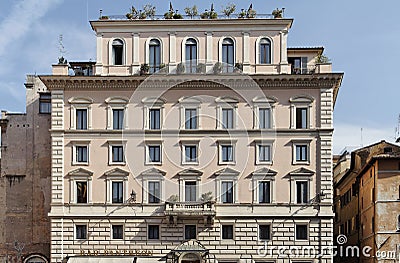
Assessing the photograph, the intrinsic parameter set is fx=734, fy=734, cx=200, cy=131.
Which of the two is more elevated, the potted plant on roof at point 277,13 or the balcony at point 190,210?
the potted plant on roof at point 277,13

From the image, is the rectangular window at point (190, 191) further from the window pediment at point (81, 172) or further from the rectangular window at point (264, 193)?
the window pediment at point (81, 172)

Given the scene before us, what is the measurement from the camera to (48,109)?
52.6 metres

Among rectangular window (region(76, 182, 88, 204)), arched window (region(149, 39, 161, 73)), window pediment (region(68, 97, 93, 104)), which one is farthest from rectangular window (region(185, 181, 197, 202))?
window pediment (region(68, 97, 93, 104))

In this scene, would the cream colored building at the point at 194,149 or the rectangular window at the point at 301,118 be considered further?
the rectangular window at the point at 301,118

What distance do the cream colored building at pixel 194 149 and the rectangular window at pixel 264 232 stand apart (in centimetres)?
8

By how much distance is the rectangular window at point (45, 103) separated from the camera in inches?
2069

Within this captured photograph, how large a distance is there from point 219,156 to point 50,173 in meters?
12.8

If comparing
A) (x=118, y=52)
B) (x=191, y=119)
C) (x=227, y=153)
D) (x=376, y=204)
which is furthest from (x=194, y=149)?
(x=376, y=204)

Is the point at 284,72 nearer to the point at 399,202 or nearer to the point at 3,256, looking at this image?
the point at 399,202

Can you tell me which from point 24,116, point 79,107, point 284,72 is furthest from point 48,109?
point 284,72

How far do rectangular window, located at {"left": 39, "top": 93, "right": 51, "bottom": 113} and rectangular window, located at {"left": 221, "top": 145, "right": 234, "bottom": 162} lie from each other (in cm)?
1387

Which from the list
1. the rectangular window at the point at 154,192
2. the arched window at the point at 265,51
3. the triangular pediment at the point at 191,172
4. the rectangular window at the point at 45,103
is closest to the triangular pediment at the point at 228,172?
the triangular pediment at the point at 191,172

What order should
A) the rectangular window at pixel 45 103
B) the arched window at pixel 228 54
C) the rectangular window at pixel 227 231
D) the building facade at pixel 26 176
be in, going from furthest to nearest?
the rectangular window at pixel 45 103 → the building facade at pixel 26 176 → the arched window at pixel 228 54 → the rectangular window at pixel 227 231

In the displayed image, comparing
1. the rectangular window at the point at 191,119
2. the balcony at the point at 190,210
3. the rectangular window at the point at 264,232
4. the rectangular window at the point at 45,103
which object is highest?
the rectangular window at the point at 45,103
